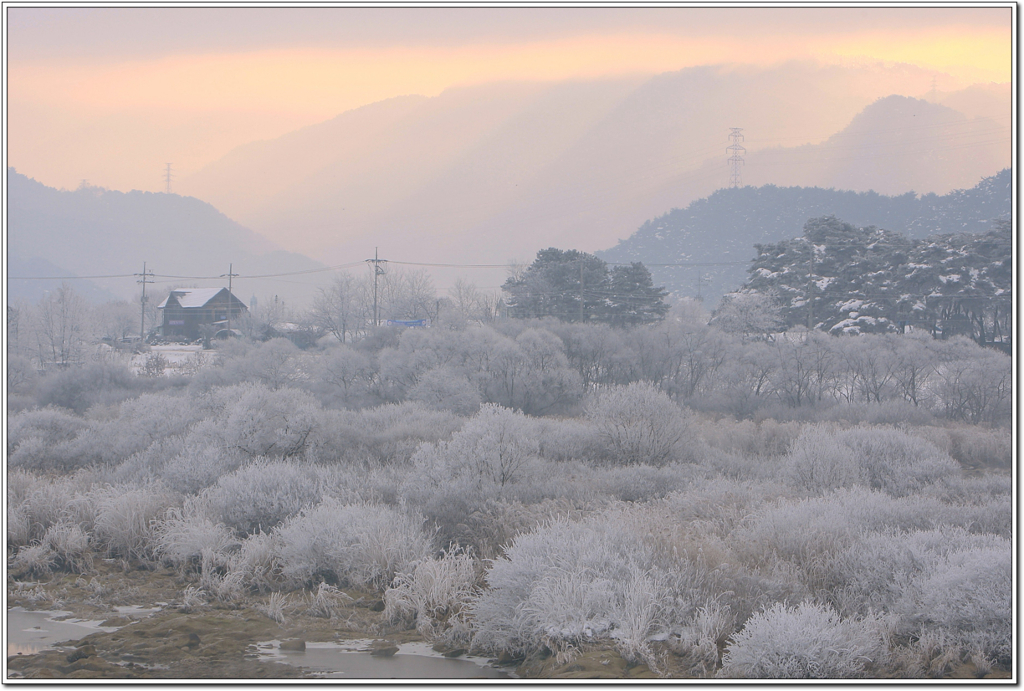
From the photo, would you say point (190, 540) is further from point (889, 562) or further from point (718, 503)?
point (889, 562)

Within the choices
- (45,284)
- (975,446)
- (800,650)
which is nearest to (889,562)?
(800,650)

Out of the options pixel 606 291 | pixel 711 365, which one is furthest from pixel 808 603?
pixel 606 291

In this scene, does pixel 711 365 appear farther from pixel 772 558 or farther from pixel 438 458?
pixel 772 558

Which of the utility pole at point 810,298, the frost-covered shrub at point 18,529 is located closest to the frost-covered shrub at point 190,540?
the frost-covered shrub at point 18,529

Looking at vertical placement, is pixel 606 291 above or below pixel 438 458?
above
